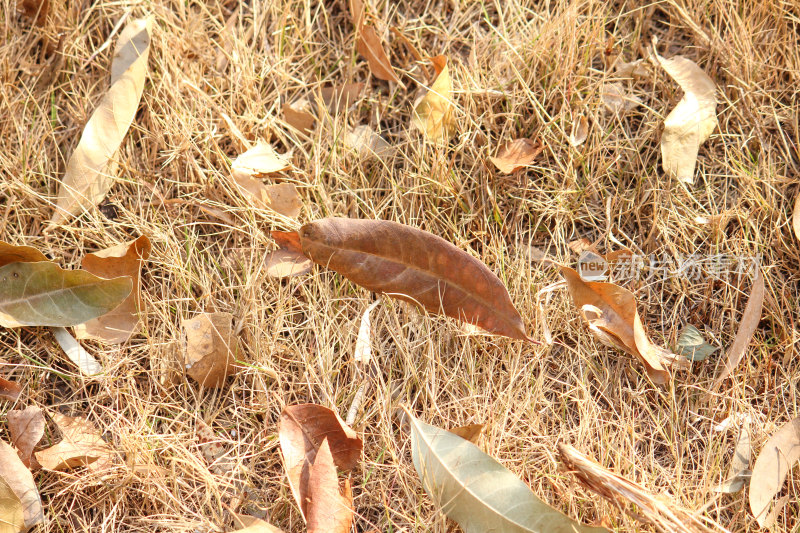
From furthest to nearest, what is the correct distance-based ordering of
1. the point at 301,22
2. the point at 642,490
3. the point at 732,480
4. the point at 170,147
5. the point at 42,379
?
the point at 301,22 < the point at 170,147 < the point at 42,379 < the point at 732,480 < the point at 642,490

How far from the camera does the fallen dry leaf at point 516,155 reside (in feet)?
4.97

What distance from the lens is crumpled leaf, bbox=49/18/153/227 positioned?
4.99ft

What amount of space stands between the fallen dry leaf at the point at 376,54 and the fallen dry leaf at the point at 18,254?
2.74 feet

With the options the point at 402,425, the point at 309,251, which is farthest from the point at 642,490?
the point at 309,251

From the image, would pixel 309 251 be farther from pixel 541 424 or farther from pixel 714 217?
pixel 714 217

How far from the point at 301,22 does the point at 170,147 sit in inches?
17.6

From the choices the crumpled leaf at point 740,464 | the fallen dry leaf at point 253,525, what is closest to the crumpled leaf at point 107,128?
the fallen dry leaf at point 253,525

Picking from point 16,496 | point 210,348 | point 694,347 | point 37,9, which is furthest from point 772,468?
point 37,9

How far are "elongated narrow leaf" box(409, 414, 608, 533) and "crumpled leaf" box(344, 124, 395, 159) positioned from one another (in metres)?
0.61

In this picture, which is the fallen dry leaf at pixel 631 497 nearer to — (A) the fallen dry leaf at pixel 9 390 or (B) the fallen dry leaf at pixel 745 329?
(B) the fallen dry leaf at pixel 745 329

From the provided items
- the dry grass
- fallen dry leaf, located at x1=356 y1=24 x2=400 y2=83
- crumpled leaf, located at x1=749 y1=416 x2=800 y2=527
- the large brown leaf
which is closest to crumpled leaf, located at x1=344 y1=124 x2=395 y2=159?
the dry grass

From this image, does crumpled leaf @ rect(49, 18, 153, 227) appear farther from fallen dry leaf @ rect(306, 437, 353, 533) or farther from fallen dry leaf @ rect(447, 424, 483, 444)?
fallen dry leaf @ rect(447, 424, 483, 444)

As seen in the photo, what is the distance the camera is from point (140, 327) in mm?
1421

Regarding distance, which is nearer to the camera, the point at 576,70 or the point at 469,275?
the point at 469,275
